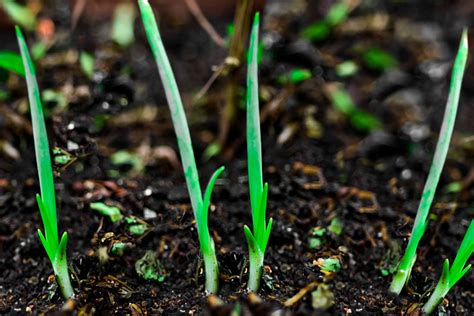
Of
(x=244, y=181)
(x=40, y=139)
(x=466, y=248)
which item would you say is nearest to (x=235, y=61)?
(x=244, y=181)

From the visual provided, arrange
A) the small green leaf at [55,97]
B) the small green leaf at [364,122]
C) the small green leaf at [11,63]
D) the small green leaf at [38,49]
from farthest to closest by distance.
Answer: the small green leaf at [364,122] < the small green leaf at [38,49] < the small green leaf at [55,97] < the small green leaf at [11,63]

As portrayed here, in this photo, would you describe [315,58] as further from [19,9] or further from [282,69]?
[19,9]

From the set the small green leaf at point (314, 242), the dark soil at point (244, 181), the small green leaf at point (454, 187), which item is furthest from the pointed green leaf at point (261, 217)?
the small green leaf at point (454, 187)

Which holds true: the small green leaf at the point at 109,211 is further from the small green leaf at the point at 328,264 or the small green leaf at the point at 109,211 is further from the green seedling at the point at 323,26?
the green seedling at the point at 323,26

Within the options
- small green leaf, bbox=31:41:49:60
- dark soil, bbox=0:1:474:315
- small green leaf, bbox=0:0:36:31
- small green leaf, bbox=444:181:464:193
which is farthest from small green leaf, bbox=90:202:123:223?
small green leaf, bbox=444:181:464:193

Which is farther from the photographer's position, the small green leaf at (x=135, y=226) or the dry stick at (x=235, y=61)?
the dry stick at (x=235, y=61)

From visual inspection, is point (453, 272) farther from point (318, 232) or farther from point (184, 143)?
point (184, 143)

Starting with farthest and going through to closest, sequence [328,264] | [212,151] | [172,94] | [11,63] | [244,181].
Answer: [212,151] → [244,181] → [11,63] → [328,264] → [172,94]

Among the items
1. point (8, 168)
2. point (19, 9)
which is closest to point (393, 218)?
point (8, 168)
